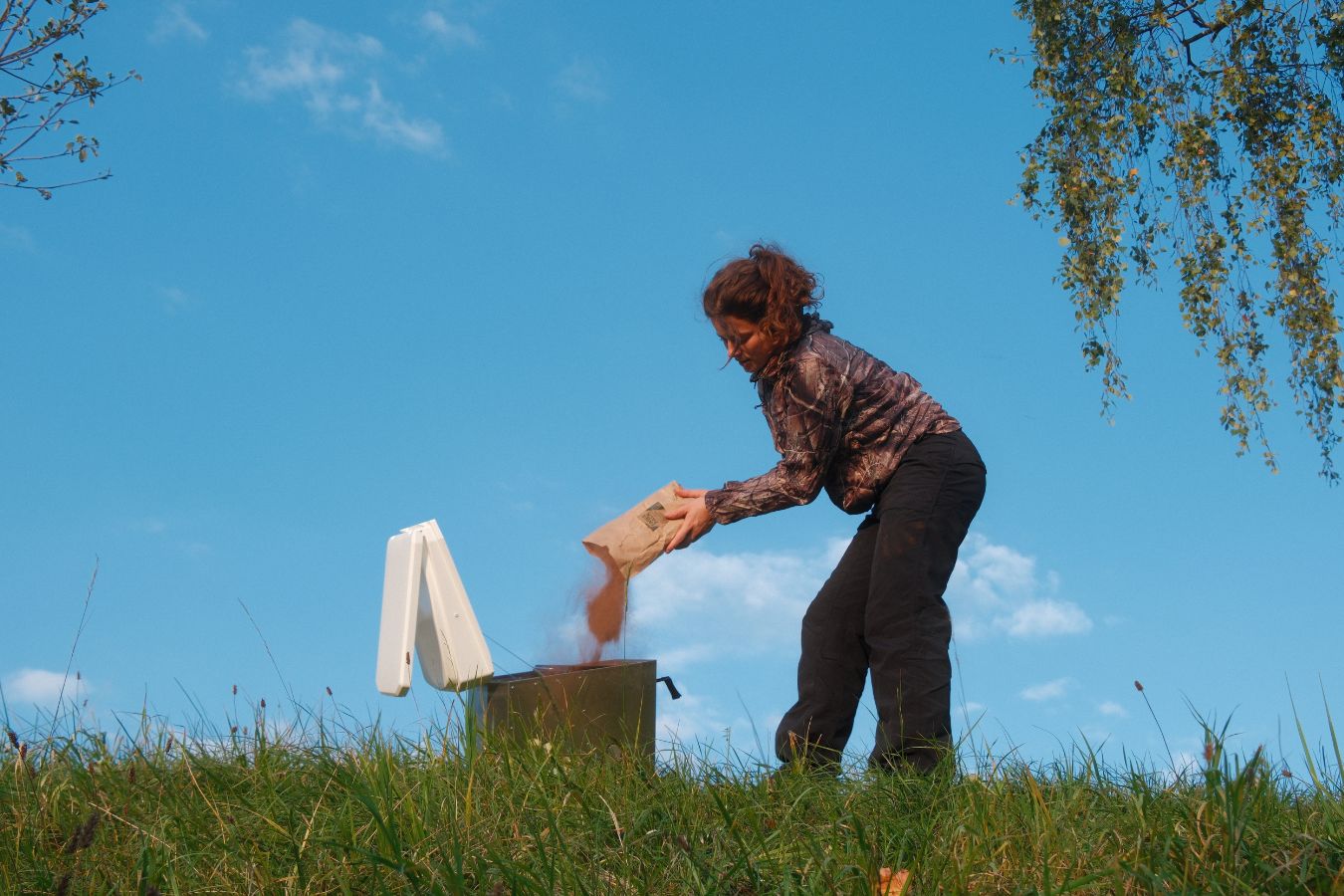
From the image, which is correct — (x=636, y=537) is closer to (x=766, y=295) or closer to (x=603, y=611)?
(x=603, y=611)

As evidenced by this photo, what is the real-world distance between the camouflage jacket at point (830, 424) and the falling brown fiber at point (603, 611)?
409 mm

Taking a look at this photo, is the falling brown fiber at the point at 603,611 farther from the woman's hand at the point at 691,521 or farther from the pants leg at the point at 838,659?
the pants leg at the point at 838,659

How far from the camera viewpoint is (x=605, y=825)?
109 inches

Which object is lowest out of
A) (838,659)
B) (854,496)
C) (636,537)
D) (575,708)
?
(575,708)

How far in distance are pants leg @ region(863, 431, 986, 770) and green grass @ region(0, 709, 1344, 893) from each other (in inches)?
15.8

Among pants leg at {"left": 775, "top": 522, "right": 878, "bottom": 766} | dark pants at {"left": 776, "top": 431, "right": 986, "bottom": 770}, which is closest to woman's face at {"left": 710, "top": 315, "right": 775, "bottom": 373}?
dark pants at {"left": 776, "top": 431, "right": 986, "bottom": 770}

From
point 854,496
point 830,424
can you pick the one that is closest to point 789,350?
point 830,424

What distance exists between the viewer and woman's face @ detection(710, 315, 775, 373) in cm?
391

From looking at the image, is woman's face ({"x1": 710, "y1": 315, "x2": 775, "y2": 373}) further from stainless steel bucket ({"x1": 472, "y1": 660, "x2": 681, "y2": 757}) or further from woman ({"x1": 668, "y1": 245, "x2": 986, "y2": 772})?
stainless steel bucket ({"x1": 472, "y1": 660, "x2": 681, "y2": 757})

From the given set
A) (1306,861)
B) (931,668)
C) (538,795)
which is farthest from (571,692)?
(1306,861)

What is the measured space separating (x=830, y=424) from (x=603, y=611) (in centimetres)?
97

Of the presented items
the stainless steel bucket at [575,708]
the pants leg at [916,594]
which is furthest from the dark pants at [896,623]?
the stainless steel bucket at [575,708]

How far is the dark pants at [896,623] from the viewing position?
3.75 meters

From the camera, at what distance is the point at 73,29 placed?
4.88 metres
